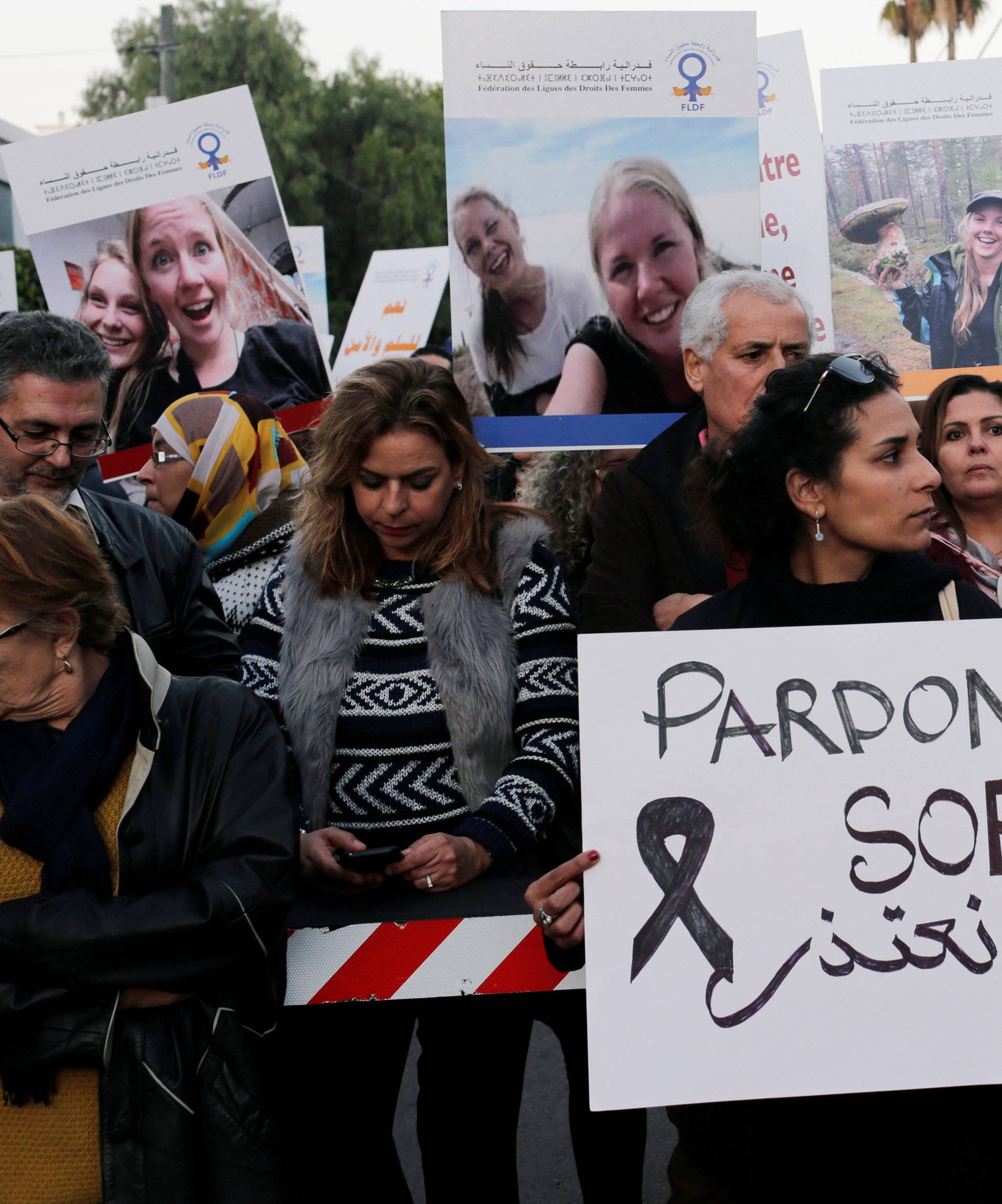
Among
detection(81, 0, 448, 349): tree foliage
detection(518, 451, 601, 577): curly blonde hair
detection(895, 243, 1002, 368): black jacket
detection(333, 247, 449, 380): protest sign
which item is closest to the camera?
detection(518, 451, 601, 577): curly blonde hair

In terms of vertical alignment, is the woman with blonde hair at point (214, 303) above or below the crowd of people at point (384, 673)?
above

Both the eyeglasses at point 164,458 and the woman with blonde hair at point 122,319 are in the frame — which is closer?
the eyeglasses at point 164,458

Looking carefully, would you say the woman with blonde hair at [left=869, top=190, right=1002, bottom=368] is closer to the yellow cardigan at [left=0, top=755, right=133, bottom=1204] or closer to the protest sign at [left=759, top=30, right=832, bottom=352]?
the protest sign at [left=759, top=30, right=832, bottom=352]

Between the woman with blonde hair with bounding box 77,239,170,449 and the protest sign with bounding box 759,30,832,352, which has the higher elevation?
the protest sign with bounding box 759,30,832,352

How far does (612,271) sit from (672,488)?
0.73m

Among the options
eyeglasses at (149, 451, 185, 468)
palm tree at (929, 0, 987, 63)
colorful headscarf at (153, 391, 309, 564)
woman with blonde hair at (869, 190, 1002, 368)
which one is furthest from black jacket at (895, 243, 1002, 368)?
palm tree at (929, 0, 987, 63)

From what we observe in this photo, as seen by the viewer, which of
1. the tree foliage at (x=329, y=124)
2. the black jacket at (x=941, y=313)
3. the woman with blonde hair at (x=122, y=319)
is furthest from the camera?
the tree foliage at (x=329, y=124)

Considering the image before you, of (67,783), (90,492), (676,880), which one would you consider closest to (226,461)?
(90,492)

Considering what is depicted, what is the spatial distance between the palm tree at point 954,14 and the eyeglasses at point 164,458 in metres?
26.3

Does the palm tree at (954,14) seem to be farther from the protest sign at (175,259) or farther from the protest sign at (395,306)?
the protest sign at (175,259)

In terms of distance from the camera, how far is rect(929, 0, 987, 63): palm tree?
25.5 meters

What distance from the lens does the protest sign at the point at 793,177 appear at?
144 inches

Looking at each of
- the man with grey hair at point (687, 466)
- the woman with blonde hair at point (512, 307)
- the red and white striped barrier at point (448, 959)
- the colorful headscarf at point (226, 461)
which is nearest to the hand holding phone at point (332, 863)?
the red and white striped barrier at point (448, 959)

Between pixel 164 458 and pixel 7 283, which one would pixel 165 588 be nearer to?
pixel 164 458
